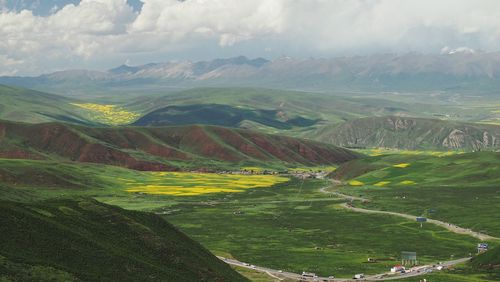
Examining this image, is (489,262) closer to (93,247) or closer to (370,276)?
(370,276)

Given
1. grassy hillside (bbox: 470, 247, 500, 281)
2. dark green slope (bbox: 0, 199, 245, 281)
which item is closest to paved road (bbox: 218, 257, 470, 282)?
grassy hillside (bbox: 470, 247, 500, 281)

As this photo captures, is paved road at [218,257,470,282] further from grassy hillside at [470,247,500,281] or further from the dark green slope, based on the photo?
the dark green slope

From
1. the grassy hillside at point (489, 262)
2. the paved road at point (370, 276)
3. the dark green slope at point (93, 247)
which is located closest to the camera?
the dark green slope at point (93, 247)

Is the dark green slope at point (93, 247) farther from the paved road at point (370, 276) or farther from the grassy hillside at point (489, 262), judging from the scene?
the grassy hillside at point (489, 262)

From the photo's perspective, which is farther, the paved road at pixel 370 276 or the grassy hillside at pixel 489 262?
the grassy hillside at pixel 489 262

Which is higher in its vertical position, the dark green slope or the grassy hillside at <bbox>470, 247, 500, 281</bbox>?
the dark green slope

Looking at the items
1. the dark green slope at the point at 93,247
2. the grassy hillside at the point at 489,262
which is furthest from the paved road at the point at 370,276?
the dark green slope at the point at 93,247

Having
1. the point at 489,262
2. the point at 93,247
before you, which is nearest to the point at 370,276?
the point at 489,262

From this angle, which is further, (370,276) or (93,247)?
(370,276)
